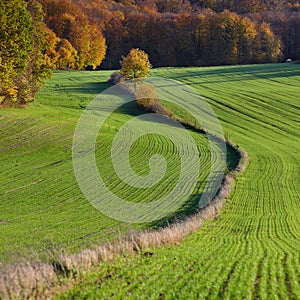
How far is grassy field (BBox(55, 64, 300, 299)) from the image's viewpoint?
9438mm

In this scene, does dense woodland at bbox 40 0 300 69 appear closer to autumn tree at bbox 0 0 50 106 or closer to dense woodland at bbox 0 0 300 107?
dense woodland at bbox 0 0 300 107

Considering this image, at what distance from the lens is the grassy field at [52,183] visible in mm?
15438

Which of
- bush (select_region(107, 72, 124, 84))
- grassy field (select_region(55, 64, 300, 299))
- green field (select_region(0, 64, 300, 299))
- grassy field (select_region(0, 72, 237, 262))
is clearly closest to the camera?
grassy field (select_region(55, 64, 300, 299))

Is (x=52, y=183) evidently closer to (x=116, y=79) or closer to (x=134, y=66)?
(x=134, y=66)

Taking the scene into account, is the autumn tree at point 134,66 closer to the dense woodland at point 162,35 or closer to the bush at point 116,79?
the bush at point 116,79

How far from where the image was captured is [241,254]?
13.4 meters

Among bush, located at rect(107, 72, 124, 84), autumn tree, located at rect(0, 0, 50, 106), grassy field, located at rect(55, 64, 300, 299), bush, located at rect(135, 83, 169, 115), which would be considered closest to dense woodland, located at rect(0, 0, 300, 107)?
bush, located at rect(107, 72, 124, 84)

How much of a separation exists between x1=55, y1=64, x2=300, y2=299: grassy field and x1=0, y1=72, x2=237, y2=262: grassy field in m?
2.53

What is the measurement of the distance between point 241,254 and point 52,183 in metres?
14.6

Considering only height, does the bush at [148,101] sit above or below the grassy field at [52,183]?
above

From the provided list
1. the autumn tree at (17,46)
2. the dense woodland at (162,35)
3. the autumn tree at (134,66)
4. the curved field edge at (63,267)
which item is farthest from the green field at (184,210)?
the dense woodland at (162,35)

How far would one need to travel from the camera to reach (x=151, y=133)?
137 feet

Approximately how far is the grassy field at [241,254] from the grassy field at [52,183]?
8.31 feet

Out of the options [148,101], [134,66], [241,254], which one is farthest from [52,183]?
[134,66]
